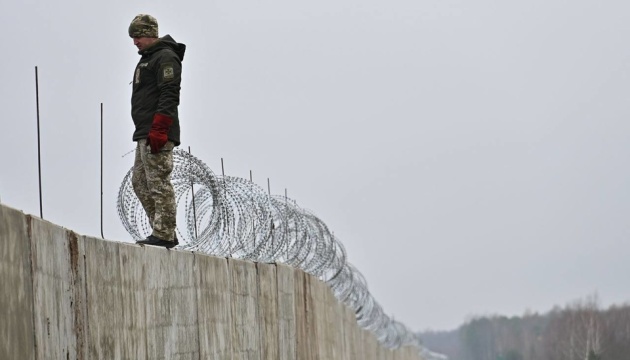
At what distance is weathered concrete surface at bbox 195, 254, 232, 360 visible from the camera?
11.4 meters

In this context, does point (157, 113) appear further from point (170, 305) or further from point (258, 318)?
point (258, 318)

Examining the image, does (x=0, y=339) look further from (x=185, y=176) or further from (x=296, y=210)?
(x=296, y=210)

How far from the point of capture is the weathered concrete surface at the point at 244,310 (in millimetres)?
12617

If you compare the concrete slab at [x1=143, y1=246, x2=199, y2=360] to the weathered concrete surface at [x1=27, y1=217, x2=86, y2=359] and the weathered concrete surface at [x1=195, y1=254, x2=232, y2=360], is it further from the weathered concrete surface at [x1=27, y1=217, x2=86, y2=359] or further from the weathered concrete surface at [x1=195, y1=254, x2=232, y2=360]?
the weathered concrete surface at [x1=27, y1=217, x2=86, y2=359]

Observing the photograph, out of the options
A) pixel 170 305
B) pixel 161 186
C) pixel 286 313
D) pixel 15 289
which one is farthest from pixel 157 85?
pixel 286 313

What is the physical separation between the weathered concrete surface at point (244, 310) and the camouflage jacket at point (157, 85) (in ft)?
6.90

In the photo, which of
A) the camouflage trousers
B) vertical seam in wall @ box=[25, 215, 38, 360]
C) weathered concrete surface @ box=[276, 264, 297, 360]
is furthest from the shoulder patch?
weathered concrete surface @ box=[276, 264, 297, 360]

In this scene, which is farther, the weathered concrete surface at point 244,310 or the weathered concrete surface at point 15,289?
the weathered concrete surface at point 244,310

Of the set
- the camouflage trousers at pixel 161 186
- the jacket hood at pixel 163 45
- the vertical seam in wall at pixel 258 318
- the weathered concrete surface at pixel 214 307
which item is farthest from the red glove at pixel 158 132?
the vertical seam in wall at pixel 258 318

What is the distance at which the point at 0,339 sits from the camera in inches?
259

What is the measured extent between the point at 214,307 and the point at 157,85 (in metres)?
1.99

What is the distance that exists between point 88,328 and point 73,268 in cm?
36

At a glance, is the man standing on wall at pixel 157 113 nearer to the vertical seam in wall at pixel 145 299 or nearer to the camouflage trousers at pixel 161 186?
the camouflage trousers at pixel 161 186

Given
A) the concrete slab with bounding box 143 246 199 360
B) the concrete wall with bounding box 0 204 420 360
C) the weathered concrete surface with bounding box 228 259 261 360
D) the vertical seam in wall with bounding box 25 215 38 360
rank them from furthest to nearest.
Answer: the weathered concrete surface with bounding box 228 259 261 360
the concrete slab with bounding box 143 246 199 360
the vertical seam in wall with bounding box 25 215 38 360
the concrete wall with bounding box 0 204 420 360
